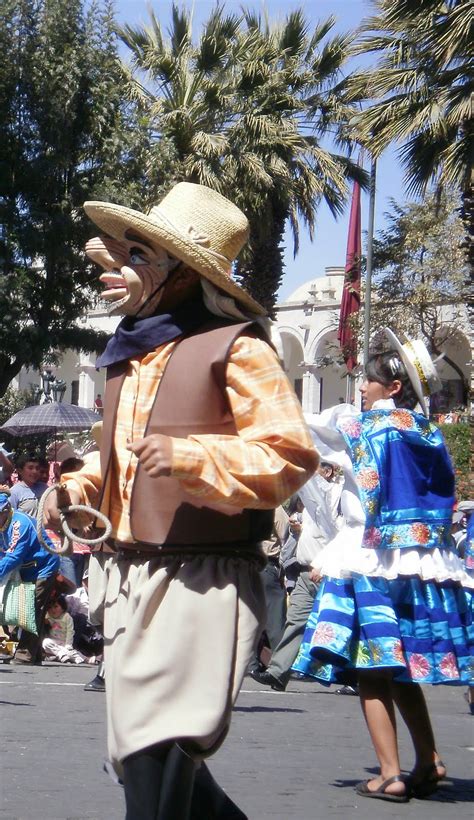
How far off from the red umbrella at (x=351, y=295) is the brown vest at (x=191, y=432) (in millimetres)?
33220

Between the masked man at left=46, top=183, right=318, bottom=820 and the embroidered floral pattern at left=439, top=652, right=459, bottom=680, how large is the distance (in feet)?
7.57

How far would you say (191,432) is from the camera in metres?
3.49

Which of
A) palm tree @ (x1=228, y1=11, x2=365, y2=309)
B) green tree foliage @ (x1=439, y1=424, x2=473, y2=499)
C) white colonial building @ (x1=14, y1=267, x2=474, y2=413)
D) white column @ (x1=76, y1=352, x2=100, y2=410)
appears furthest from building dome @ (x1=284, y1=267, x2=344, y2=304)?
palm tree @ (x1=228, y1=11, x2=365, y2=309)

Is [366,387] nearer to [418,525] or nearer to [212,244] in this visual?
[418,525]

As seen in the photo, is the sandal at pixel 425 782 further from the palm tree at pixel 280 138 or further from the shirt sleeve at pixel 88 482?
the palm tree at pixel 280 138

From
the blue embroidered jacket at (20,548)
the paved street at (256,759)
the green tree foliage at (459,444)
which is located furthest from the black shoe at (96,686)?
the green tree foliage at (459,444)

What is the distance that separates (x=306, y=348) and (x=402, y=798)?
46.1 m

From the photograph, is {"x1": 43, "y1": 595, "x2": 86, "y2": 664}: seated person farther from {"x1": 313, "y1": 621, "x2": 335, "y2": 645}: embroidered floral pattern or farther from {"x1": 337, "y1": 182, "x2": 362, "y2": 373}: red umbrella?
{"x1": 337, "y1": 182, "x2": 362, "y2": 373}: red umbrella

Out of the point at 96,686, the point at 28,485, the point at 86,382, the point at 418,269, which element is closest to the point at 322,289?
the point at 86,382

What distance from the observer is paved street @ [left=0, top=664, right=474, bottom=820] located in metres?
5.27

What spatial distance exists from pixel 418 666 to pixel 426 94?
47.5 ft

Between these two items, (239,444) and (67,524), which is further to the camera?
(67,524)

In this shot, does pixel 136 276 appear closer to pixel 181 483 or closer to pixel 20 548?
pixel 181 483

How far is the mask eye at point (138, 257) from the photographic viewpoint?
376 cm
